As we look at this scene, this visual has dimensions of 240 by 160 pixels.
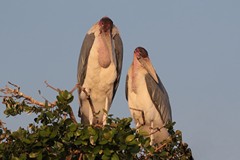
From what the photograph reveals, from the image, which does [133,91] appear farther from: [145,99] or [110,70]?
[110,70]

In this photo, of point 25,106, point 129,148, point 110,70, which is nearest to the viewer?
point 129,148

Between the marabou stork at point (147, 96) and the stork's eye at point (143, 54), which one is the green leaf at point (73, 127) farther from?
the stork's eye at point (143, 54)

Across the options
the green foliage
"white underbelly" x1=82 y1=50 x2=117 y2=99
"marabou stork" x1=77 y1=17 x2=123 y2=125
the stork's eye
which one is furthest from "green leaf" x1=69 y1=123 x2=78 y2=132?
the stork's eye

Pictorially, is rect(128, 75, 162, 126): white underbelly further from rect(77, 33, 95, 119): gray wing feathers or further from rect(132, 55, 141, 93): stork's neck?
rect(77, 33, 95, 119): gray wing feathers

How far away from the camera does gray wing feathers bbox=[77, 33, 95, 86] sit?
412 inches

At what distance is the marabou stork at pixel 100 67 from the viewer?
10359 millimetres

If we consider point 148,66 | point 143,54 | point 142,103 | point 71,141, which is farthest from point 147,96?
→ point 71,141

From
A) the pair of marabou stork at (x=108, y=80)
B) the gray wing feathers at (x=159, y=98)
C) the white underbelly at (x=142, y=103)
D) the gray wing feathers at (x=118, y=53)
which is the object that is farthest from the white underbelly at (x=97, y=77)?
the gray wing feathers at (x=159, y=98)

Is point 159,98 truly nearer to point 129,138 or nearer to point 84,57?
point 84,57

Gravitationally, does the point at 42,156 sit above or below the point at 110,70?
below

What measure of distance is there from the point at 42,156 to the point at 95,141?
56 cm

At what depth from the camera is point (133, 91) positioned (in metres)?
11.4

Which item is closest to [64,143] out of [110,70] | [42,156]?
[42,156]

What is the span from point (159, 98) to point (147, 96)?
0.90ft
